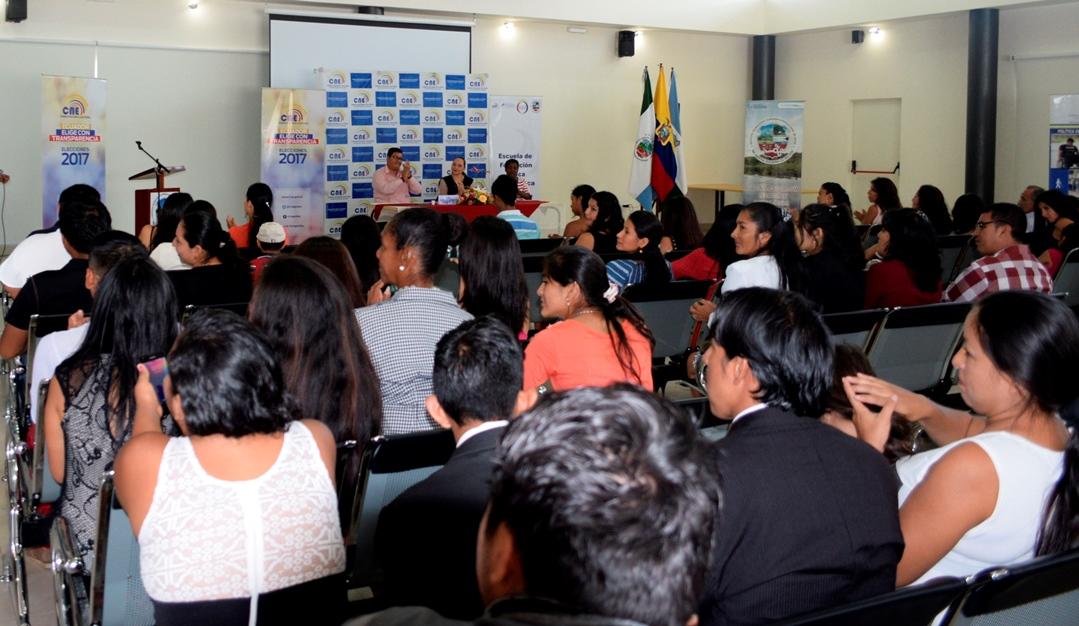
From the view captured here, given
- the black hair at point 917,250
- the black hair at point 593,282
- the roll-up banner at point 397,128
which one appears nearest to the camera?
the black hair at point 593,282

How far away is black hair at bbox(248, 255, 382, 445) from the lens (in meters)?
3.00

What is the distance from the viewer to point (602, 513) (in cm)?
102

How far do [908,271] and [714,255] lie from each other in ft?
3.57

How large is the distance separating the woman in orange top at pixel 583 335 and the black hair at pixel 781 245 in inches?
58.5

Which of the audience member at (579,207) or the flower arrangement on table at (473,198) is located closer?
the audience member at (579,207)

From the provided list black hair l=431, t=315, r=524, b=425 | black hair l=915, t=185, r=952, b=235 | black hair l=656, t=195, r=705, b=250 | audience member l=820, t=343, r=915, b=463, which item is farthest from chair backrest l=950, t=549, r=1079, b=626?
black hair l=915, t=185, r=952, b=235

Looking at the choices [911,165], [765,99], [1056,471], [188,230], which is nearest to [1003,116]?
[911,165]

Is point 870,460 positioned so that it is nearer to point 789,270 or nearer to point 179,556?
point 179,556

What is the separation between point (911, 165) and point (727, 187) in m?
2.55

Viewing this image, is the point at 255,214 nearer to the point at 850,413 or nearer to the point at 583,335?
the point at 583,335

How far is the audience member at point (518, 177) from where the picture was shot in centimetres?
1287

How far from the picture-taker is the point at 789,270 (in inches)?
202

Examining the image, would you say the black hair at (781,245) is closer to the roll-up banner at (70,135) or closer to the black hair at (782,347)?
the black hair at (782,347)

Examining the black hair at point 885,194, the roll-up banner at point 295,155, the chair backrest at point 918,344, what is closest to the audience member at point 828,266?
the chair backrest at point 918,344
